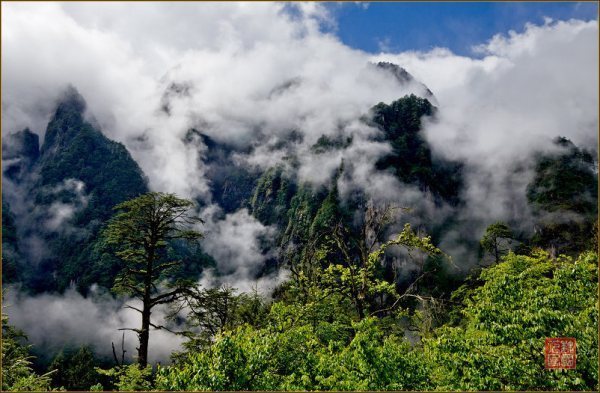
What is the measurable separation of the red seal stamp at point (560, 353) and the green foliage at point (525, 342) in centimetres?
19

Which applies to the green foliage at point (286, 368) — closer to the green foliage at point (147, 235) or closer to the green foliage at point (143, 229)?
the green foliage at point (147, 235)

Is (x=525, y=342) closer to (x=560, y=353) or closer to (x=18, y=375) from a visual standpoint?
(x=560, y=353)

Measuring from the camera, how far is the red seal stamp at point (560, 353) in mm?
12758

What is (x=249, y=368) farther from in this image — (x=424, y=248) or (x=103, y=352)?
(x=103, y=352)

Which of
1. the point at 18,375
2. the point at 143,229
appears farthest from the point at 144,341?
the point at 18,375

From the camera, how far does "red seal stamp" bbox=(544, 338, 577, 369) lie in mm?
12758

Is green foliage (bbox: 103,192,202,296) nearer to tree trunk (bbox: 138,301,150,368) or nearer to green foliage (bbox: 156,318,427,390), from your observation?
tree trunk (bbox: 138,301,150,368)

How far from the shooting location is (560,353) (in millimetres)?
13055

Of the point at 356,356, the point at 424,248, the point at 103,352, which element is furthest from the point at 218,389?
the point at 103,352

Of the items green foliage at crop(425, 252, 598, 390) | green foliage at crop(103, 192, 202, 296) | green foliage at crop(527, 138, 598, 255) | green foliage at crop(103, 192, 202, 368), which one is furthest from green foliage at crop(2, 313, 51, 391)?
green foliage at crop(527, 138, 598, 255)

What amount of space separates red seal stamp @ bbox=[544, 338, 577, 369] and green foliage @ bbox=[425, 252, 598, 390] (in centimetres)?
19

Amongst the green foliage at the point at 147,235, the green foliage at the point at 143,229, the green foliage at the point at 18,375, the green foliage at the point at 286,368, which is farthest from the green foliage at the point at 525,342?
the green foliage at the point at 18,375

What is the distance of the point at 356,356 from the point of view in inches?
551

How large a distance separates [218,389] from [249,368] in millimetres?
1165
